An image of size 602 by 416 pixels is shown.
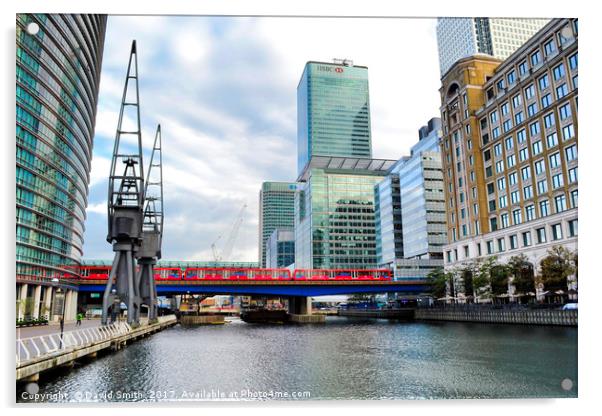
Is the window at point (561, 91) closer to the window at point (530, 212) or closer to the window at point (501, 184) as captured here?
the window at point (530, 212)

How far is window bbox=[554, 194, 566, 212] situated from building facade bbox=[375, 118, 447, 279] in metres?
69.6

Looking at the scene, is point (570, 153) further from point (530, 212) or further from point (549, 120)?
point (530, 212)

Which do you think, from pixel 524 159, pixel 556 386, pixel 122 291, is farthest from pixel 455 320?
pixel 556 386

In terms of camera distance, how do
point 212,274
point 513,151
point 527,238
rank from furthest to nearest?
point 212,274 < point 513,151 < point 527,238

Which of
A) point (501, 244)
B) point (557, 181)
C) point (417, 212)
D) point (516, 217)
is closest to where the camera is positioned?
point (557, 181)

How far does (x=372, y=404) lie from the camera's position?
1462cm

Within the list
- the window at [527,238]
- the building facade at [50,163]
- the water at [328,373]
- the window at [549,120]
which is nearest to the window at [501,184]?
the window at [527,238]

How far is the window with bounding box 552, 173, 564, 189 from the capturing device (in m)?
63.6

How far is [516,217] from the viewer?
78.1m

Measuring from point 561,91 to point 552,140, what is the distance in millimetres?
7234

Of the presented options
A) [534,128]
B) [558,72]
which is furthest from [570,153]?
[558,72]

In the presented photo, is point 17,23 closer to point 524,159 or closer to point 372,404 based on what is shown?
point 372,404

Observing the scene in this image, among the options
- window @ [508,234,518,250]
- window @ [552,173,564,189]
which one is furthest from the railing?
window @ [508,234,518,250]
